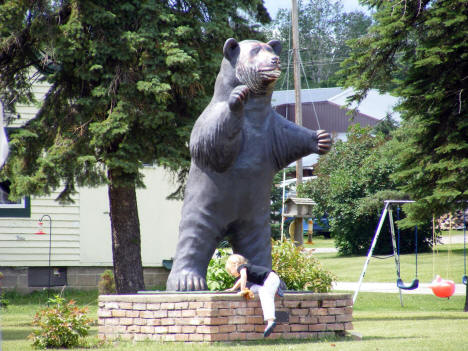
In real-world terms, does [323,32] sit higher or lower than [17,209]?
higher

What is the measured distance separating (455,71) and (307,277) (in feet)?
21.5

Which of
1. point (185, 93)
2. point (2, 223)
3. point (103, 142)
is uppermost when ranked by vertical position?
point (185, 93)

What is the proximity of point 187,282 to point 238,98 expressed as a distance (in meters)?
2.04

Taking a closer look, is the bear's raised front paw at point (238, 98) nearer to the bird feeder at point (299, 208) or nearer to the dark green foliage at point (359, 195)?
the bird feeder at point (299, 208)

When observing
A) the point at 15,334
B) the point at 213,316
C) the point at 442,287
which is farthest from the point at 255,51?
Result: the point at 442,287

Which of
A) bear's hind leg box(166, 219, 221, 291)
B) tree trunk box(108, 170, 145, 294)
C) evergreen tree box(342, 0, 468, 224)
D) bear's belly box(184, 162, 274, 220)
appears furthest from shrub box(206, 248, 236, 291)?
evergreen tree box(342, 0, 468, 224)

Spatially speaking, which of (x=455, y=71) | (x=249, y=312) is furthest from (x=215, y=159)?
(x=455, y=71)

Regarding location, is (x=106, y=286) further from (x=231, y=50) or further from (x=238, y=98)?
(x=238, y=98)

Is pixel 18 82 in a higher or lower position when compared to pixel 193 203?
higher

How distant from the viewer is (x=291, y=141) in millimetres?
7824

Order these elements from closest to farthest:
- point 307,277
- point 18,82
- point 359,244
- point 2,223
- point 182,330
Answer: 1. point 182,330
2. point 307,277
3. point 18,82
4. point 2,223
5. point 359,244

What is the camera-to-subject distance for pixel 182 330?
23.4 ft

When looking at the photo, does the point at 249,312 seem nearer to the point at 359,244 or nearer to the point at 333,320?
the point at 333,320

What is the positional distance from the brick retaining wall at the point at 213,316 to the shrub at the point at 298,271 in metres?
1.86
